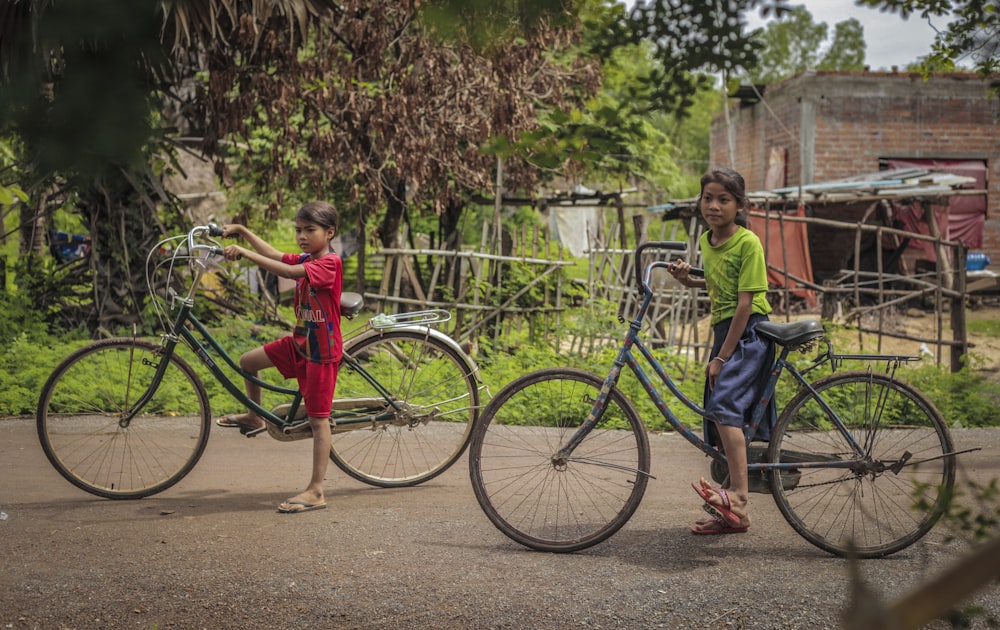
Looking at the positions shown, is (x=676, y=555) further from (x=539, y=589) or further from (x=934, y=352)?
(x=934, y=352)

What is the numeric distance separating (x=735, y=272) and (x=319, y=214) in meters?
2.02

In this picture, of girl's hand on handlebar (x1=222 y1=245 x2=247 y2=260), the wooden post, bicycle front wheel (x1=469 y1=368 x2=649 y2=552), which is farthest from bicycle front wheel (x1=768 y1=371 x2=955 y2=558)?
the wooden post

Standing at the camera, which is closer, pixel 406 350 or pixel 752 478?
pixel 752 478

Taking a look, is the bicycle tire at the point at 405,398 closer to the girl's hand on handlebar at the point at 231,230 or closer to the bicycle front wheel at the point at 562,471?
the bicycle front wheel at the point at 562,471

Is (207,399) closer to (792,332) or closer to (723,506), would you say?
(723,506)

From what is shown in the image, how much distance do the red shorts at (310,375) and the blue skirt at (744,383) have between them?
1.87m

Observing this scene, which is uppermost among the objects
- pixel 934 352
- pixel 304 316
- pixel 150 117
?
pixel 150 117

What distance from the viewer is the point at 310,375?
16.2ft

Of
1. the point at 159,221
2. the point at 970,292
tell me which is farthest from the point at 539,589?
the point at 970,292

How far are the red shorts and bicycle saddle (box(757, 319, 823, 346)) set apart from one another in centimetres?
212

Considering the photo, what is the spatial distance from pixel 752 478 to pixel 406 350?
216cm

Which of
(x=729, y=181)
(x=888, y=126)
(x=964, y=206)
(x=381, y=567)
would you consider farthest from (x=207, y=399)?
(x=964, y=206)

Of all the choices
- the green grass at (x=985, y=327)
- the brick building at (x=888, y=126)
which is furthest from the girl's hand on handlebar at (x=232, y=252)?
the brick building at (x=888, y=126)

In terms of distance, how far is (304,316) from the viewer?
4938mm
